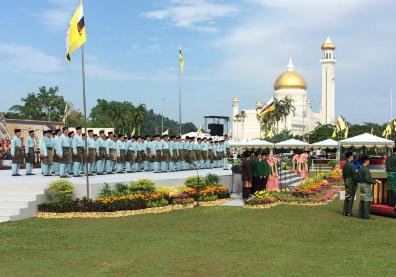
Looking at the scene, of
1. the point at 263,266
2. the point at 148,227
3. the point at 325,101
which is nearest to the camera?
the point at 263,266

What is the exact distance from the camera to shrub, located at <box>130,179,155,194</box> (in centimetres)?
1540

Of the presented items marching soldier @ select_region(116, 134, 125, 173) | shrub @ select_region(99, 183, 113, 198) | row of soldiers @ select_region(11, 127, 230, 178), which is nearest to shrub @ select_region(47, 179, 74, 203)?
row of soldiers @ select_region(11, 127, 230, 178)

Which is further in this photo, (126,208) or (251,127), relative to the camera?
(251,127)

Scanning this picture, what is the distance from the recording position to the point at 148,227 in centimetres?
1199

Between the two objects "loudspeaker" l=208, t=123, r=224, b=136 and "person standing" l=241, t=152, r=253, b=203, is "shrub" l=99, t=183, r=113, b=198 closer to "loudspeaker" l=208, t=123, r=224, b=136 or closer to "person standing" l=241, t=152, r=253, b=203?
"person standing" l=241, t=152, r=253, b=203

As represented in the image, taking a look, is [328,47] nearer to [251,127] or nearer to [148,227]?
[251,127]

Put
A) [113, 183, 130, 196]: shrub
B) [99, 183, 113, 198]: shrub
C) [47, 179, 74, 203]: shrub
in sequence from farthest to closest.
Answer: [113, 183, 130, 196]: shrub
[99, 183, 113, 198]: shrub
[47, 179, 74, 203]: shrub

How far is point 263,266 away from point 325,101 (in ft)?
336

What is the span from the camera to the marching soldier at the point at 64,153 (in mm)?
18406

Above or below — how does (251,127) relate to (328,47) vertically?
below

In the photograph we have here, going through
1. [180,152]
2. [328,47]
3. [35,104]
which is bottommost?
[180,152]

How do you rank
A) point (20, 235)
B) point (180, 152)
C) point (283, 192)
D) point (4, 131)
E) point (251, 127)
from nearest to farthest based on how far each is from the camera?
point (20, 235) → point (283, 192) → point (180, 152) → point (4, 131) → point (251, 127)

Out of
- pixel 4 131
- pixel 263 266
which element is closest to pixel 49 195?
pixel 263 266

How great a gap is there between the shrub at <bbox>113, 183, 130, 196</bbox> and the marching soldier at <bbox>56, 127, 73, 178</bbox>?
3626 millimetres
